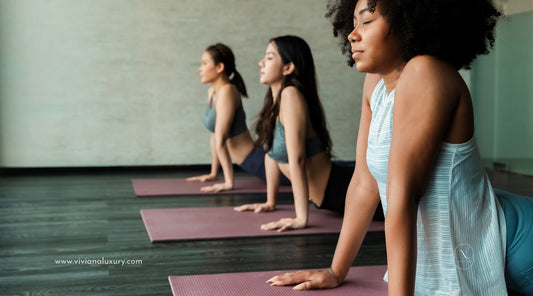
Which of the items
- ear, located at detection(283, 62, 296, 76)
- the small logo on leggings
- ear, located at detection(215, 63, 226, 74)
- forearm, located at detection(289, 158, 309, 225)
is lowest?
forearm, located at detection(289, 158, 309, 225)

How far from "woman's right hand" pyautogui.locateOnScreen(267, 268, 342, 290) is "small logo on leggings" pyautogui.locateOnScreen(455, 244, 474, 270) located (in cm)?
53

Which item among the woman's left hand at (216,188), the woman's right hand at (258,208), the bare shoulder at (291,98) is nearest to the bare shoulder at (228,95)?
the woman's left hand at (216,188)

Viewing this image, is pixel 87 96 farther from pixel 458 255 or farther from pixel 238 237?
pixel 458 255

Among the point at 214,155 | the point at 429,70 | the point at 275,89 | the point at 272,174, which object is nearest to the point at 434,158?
the point at 429,70

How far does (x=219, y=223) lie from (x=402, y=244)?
180 centimetres

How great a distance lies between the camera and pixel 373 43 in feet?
4.42

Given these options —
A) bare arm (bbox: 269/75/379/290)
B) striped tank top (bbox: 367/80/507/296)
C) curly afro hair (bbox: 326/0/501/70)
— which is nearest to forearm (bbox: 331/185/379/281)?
bare arm (bbox: 269/75/379/290)

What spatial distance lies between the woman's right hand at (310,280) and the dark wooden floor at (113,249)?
0.32 metres

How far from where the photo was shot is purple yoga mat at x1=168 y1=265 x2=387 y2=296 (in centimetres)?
181

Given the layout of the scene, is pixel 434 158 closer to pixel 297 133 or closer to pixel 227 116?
pixel 297 133

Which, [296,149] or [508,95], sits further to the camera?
[508,95]

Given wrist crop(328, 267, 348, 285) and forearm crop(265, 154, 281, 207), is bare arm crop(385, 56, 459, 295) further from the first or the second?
forearm crop(265, 154, 281, 207)

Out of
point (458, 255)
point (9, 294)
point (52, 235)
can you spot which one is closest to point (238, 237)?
point (52, 235)

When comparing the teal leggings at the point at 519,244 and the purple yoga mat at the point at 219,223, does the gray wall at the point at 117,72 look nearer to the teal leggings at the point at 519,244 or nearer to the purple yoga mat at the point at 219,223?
the purple yoga mat at the point at 219,223
